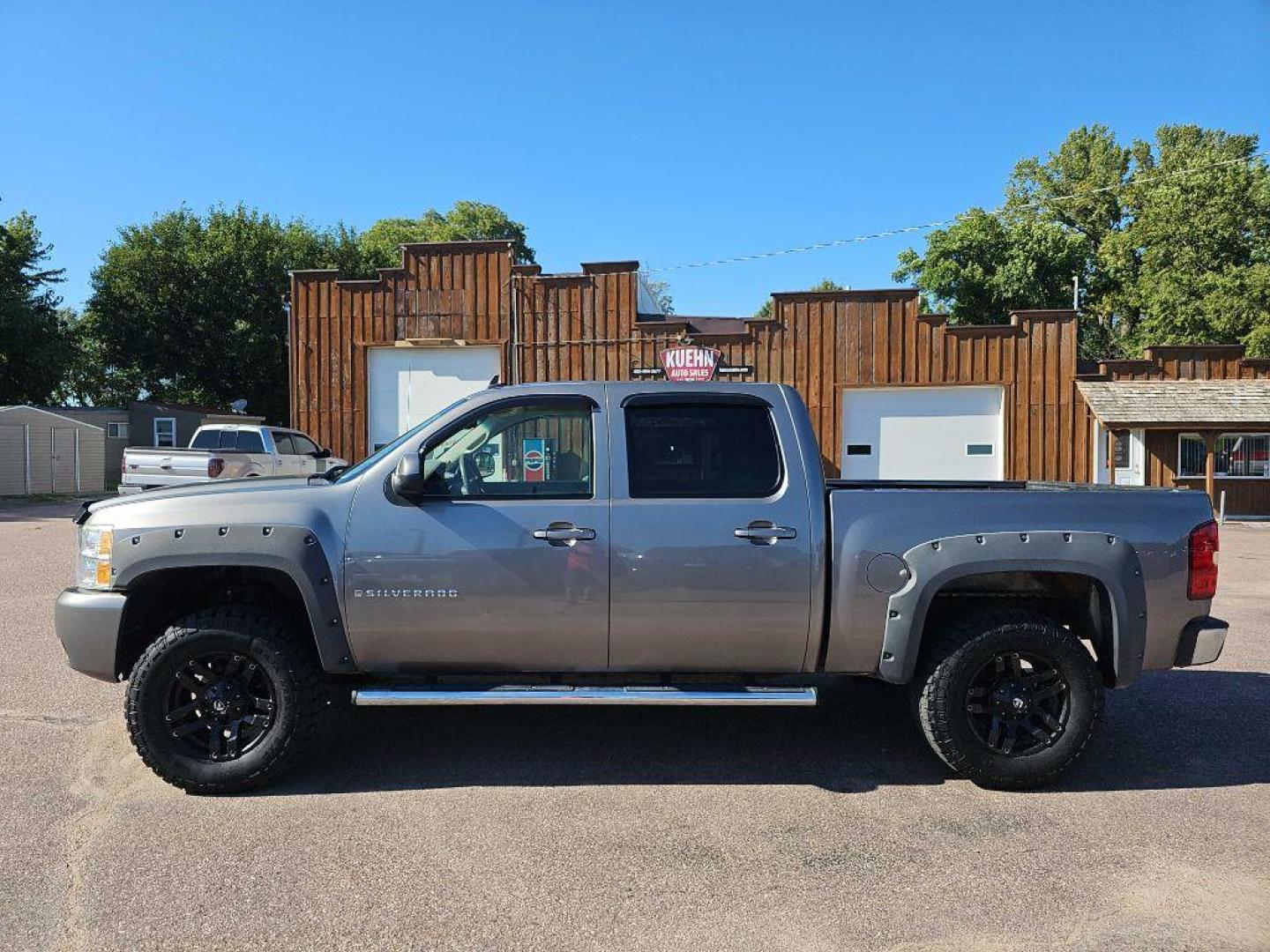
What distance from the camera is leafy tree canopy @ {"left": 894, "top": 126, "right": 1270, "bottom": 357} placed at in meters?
28.4

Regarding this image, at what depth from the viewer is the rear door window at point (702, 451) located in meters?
4.20

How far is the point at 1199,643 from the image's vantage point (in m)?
4.11

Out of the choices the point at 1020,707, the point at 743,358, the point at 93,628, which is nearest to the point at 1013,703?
the point at 1020,707

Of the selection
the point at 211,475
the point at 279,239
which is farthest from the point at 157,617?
the point at 279,239

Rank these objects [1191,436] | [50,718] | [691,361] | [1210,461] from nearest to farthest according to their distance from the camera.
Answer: [50,718] < [1210,461] < [691,361] < [1191,436]

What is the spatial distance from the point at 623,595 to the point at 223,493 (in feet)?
6.58

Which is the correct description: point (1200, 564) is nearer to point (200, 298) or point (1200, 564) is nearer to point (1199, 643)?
point (1199, 643)

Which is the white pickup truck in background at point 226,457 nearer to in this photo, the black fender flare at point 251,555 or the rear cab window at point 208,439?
the rear cab window at point 208,439

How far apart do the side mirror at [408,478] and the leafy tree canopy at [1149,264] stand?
2950 cm

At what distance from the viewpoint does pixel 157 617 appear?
440 cm

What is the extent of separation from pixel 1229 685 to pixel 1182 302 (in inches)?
1115

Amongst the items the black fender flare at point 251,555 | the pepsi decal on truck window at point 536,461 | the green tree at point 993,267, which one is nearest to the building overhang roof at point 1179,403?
the green tree at point 993,267

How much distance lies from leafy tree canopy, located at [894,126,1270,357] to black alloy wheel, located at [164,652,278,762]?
98.8 ft

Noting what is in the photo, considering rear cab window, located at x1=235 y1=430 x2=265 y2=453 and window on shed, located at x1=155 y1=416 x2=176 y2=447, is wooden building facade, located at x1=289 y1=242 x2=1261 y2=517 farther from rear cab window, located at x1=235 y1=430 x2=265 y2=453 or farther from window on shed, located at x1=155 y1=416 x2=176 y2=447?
window on shed, located at x1=155 y1=416 x2=176 y2=447
